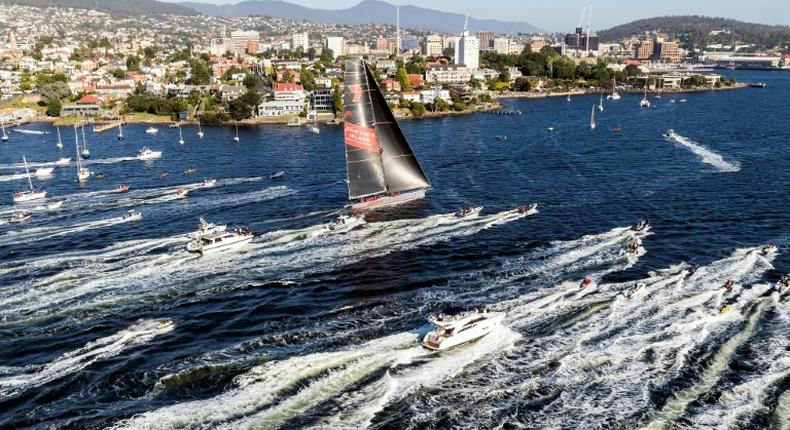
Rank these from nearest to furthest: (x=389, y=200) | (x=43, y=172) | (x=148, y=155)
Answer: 1. (x=389, y=200)
2. (x=43, y=172)
3. (x=148, y=155)

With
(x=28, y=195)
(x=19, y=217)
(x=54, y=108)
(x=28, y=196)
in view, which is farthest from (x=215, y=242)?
(x=54, y=108)

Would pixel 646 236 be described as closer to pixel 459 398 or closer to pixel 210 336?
pixel 459 398

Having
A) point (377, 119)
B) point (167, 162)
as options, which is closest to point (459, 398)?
point (377, 119)

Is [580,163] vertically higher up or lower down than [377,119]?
lower down

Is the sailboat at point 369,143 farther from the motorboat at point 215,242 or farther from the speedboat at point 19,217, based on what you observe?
the speedboat at point 19,217

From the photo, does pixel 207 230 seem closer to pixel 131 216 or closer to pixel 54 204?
pixel 131 216

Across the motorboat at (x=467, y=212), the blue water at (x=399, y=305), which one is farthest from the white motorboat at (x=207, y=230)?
the motorboat at (x=467, y=212)
